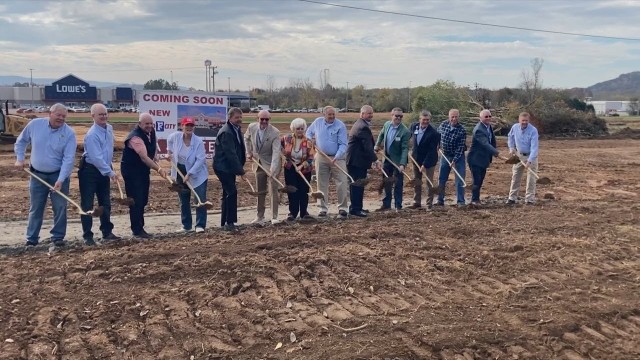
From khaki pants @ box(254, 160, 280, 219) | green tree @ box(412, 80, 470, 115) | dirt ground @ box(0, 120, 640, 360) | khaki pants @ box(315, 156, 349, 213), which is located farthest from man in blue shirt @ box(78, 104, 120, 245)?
green tree @ box(412, 80, 470, 115)

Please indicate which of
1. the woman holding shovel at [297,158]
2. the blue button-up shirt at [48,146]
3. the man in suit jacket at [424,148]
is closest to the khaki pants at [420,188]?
the man in suit jacket at [424,148]

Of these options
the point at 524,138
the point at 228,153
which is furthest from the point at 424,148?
the point at 228,153

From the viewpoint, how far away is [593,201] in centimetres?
1373

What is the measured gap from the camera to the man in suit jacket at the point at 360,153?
36.4ft

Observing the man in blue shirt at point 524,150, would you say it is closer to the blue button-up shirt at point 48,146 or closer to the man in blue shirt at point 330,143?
the man in blue shirt at point 330,143

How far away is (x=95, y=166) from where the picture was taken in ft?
28.9

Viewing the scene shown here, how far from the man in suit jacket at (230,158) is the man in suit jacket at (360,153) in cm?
210

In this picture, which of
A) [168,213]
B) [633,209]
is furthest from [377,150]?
[633,209]

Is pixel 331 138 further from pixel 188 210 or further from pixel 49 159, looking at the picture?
pixel 49 159

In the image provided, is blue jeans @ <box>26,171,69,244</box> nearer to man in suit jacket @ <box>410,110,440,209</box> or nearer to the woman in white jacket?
the woman in white jacket

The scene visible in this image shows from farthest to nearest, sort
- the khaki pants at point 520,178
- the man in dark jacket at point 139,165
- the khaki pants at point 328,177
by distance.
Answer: the khaki pants at point 520,178, the khaki pants at point 328,177, the man in dark jacket at point 139,165

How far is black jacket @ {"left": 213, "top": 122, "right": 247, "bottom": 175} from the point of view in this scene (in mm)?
9758

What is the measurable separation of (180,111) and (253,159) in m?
3.15

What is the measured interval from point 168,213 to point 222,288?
218 inches
